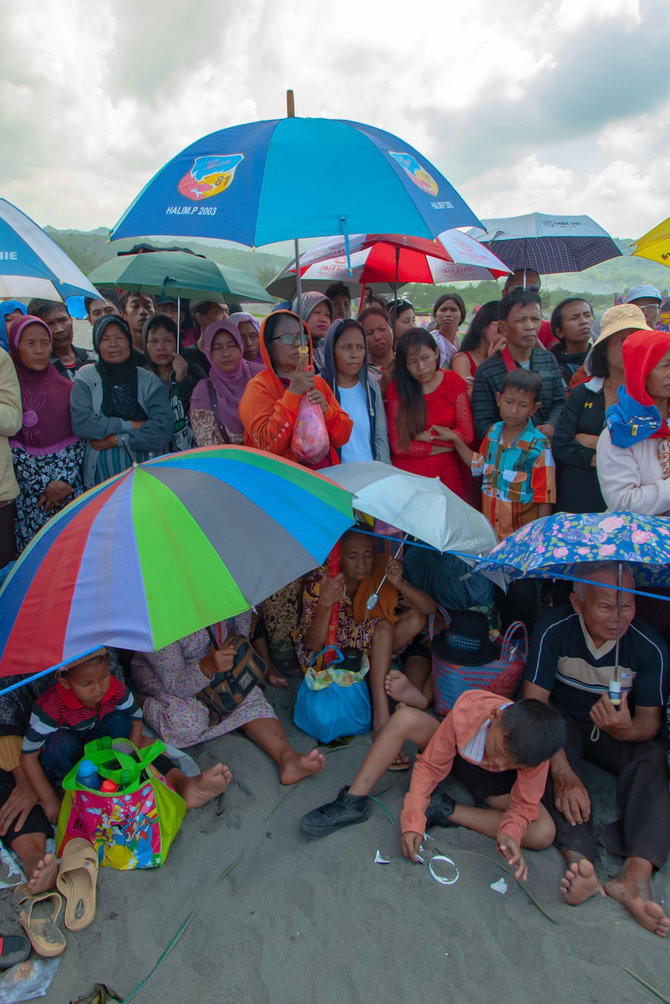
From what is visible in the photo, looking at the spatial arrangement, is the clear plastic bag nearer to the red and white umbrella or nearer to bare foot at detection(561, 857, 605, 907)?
bare foot at detection(561, 857, 605, 907)

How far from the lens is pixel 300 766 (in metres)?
2.83

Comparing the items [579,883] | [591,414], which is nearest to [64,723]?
[579,883]

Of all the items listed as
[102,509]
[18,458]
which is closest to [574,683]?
[102,509]

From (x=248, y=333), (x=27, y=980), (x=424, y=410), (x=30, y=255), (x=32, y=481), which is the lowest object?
(x=27, y=980)

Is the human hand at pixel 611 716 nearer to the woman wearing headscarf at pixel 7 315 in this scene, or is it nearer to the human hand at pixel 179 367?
the human hand at pixel 179 367

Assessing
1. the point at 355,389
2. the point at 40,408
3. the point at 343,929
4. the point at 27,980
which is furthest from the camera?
the point at 355,389

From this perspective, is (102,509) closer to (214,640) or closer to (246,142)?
(214,640)

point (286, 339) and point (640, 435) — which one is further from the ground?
point (286, 339)

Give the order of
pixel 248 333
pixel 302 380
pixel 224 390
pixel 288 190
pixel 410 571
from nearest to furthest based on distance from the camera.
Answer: pixel 288 190 → pixel 302 380 → pixel 410 571 → pixel 224 390 → pixel 248 333

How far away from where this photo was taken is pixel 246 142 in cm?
282

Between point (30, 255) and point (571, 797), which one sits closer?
point (571, 797)

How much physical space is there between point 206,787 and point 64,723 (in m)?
0.69

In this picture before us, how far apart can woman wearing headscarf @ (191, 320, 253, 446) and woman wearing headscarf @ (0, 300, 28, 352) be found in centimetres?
115

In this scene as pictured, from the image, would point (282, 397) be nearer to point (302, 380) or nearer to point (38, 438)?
point (302, 380)
